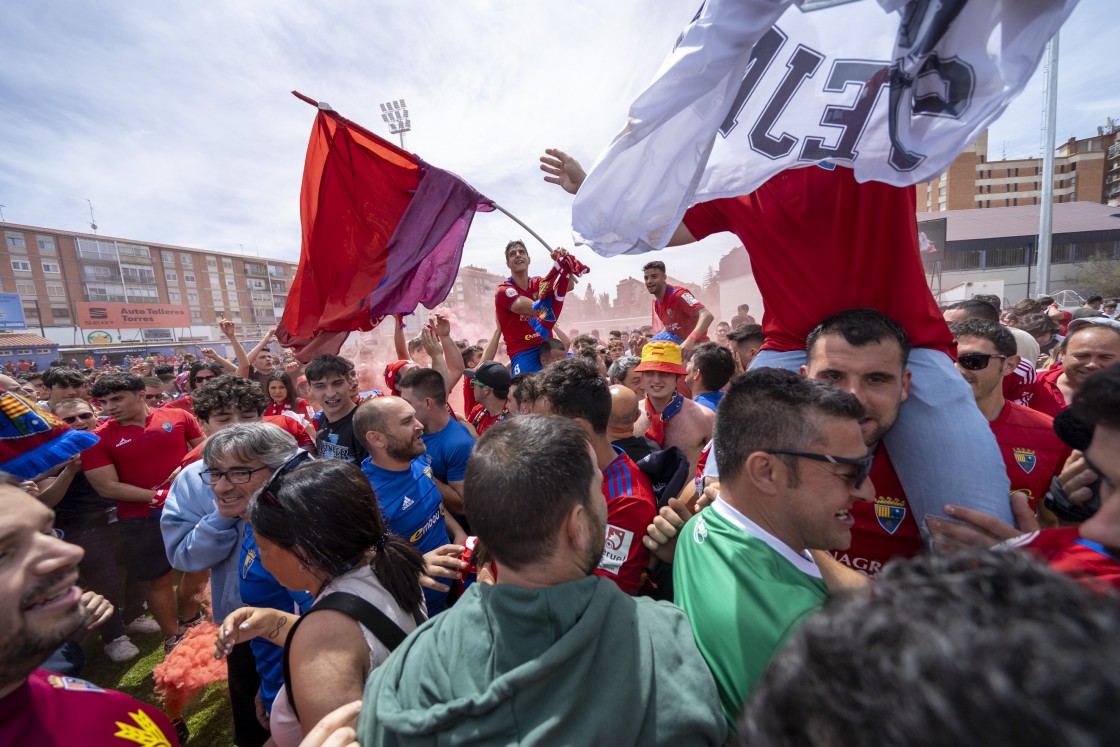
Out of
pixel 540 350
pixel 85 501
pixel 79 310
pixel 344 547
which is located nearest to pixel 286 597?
pixel 344 547

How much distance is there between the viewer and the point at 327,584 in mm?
1861

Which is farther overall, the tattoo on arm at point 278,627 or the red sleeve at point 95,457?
the red sleeve at point 95,457

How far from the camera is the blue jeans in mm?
1784

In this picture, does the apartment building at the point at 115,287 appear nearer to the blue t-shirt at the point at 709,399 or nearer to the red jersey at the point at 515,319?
the red jersey at the point at 515,319

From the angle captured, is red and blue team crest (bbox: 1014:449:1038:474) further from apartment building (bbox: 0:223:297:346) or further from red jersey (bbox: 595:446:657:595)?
apartment building (bbox: 0:223:297:346)

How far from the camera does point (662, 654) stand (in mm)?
1191

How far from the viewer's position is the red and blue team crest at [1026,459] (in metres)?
2.49

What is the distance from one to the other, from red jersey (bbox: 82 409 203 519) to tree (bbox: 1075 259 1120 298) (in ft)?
171

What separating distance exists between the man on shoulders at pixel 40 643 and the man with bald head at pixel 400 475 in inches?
65.1

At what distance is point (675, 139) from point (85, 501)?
5.75 metres

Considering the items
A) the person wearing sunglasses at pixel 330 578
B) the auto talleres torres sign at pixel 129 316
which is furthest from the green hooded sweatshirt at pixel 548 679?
the auto talleres torres sign at pixel 129 316

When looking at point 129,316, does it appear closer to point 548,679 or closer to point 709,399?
point 709,399

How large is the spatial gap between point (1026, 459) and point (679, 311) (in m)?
4.86

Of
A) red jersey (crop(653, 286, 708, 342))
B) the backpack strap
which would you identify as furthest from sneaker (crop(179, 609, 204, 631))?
red jersey (crop(653, 286, 708, 342))
